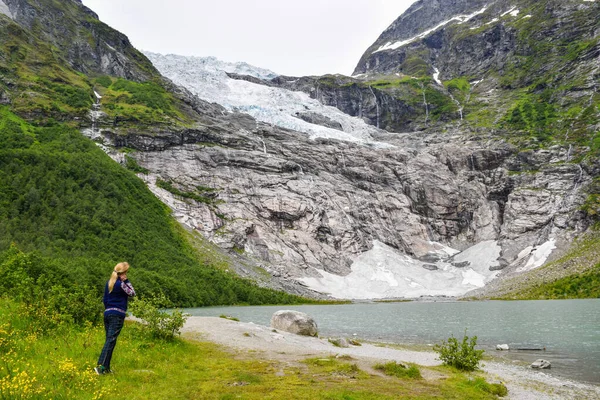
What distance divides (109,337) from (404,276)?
128677 millimetres

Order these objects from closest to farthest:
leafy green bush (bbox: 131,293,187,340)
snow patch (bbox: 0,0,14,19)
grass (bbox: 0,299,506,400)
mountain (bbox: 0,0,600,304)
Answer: grass (bbox: 0,299,506,400) < leafy green bush (bbox: 131,293,187,340) < mountain (bbox: 0,0,600,304) < snow patch (bbox: 0,0,14,19)

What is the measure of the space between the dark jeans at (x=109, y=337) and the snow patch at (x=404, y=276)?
344 ft

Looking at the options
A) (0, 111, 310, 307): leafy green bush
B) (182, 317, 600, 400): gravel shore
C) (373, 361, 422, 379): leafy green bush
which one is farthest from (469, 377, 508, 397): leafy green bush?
(0, 111, 310, 307): leafy green bush

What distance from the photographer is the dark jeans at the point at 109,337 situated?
11859mm

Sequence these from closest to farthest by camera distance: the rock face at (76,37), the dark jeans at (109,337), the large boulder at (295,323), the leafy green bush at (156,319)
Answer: the dark jeans at (109,337) < the leafy green bush at (156,319) < the large boulder at (295,323) < the rock face at (76,37)

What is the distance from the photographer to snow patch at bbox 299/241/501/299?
121312 millimetres

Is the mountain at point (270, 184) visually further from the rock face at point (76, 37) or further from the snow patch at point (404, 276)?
the rock face at point (76, 37)

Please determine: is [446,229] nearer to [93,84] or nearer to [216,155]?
[216,155]

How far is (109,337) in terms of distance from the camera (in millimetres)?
11930

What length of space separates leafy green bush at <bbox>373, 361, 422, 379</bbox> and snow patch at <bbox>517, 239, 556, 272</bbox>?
4490 inches

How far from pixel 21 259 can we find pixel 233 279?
239 feet

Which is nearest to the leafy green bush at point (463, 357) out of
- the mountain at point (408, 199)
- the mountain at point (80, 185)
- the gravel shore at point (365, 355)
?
the gravel shore at point (365, 355)

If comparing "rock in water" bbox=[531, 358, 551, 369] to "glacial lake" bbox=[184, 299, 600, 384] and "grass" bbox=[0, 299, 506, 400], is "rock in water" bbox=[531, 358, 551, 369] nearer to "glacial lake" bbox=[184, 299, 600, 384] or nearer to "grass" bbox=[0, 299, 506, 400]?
"glacial lake" bbox=[184, 299, 600, 384]

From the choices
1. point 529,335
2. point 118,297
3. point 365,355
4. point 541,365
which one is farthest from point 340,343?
point 118,297
